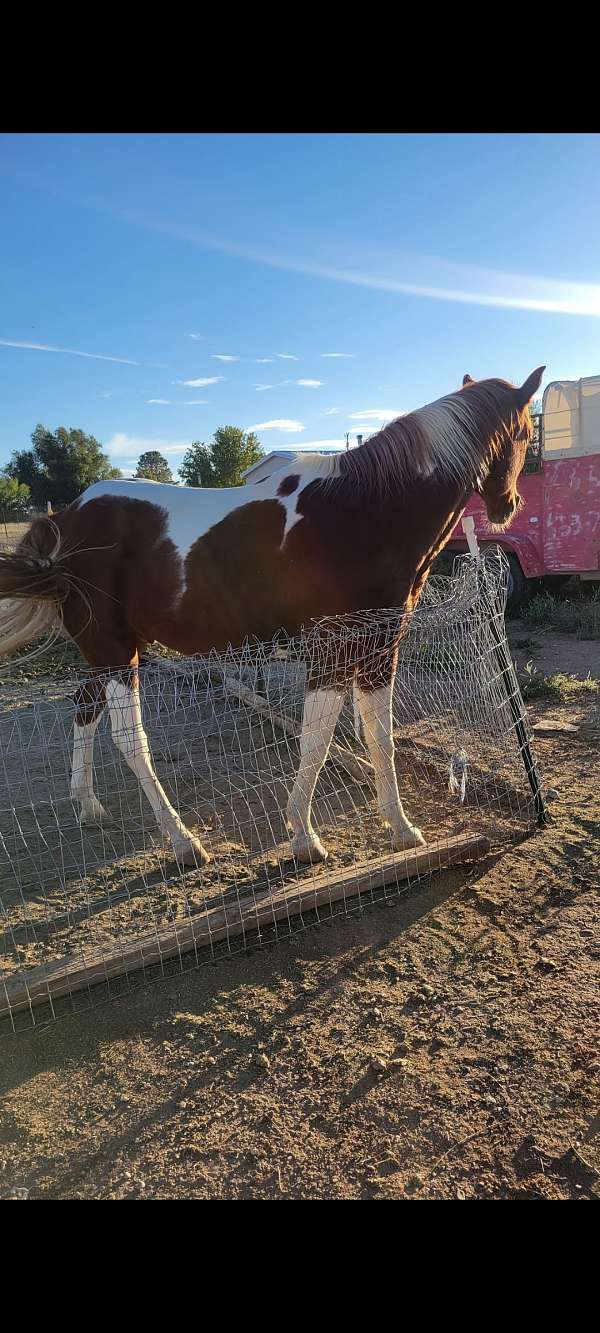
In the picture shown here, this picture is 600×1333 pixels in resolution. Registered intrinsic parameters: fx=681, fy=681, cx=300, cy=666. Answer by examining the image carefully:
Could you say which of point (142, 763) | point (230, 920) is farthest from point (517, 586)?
→ point (230, 920)

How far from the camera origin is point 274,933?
8.59 feet

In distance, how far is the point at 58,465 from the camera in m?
30.5

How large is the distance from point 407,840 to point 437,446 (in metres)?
1.73

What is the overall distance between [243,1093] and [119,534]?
223 centimetres

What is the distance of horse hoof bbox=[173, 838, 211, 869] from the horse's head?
2.10 m

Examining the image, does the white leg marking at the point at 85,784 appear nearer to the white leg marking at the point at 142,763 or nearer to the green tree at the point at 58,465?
the white leg marking at the point at 142,763

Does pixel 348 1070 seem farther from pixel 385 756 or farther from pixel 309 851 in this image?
pixel 385 756

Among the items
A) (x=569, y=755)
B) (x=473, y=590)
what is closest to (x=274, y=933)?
(x=473, y=590)

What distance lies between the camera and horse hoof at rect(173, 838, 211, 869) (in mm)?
3127

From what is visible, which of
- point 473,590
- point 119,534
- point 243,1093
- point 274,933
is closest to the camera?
point 243,1093

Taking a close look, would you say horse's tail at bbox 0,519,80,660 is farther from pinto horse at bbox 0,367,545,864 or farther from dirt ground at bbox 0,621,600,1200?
dirt ground at bbox 0,621,600,1200

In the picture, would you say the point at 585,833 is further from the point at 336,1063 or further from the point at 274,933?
the point at 336,1063

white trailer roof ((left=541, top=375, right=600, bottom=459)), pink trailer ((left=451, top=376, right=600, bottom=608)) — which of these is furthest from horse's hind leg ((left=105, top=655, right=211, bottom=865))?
white trailer roof ((left=541, top=375, right=600, bottom=459))
